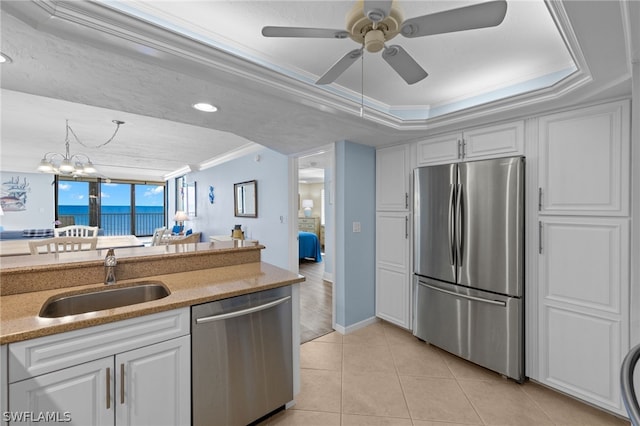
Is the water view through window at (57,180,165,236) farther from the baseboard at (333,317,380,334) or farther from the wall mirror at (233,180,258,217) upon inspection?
the baseboard at (333,317,380,334)

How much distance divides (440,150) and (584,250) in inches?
53.9

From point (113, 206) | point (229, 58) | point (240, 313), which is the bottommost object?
point (240, 313)

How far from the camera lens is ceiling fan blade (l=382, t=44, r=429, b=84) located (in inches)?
50.5

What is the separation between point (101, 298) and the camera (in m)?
1.67

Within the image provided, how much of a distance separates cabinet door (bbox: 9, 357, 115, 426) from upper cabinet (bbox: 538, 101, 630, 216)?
9.72ft

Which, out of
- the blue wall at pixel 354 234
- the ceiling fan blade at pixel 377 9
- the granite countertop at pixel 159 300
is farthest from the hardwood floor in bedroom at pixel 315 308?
the ceiling fan blade at pixel 377 9

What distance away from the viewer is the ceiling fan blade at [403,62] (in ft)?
4.21

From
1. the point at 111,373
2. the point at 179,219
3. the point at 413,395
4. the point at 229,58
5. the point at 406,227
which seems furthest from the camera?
the point at 179,219

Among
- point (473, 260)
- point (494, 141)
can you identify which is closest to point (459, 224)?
point (473, 260)

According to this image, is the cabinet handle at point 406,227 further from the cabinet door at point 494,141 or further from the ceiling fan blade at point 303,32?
the ceiling fan blade at point 303,32

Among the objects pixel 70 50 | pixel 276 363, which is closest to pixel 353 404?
pixel 276 363

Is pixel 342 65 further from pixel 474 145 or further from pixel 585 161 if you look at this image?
pixel 585 161

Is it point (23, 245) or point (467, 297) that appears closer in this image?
point (467, 297)

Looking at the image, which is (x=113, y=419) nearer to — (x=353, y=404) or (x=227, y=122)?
(x=353, y=404)
